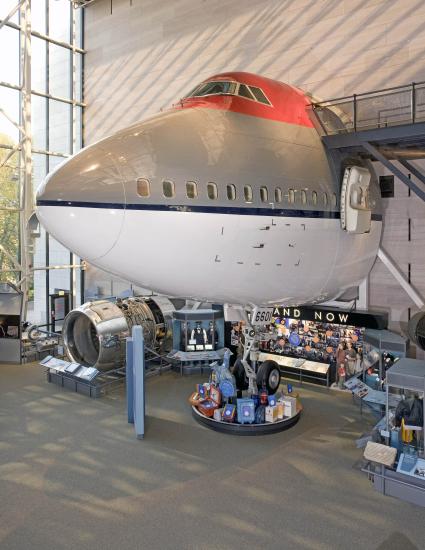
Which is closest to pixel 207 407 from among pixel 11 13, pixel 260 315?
pixel 260 315

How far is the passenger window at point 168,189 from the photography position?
23.5 ft

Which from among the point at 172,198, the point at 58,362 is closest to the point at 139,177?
the point at 172,198

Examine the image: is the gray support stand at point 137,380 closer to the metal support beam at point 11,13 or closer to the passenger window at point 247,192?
the passenger window at point 247,192

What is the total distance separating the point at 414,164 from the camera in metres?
13.7

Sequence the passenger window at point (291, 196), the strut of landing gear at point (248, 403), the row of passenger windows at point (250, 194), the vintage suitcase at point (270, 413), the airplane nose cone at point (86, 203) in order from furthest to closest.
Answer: the vintage suitcase at point (270, 413) < the strut of landing gear at point (248, 403) < the passenger window at point (291, 196) < the row of passenger windows at point (250, 194) < the airplane nose cone at point (86, 203)

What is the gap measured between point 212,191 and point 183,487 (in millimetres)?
5048

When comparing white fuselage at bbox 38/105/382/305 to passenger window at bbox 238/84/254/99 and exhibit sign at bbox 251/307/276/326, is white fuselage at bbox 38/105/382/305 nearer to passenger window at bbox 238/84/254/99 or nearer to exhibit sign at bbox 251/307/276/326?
passenger window at bbox 238/84/254/99

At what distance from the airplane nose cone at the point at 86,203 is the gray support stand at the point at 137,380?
3724mm

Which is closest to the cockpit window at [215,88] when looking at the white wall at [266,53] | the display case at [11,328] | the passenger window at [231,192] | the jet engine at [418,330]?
the passenger window at [231,192]

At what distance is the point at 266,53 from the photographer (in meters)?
17.0

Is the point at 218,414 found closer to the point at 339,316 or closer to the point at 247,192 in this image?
the point at 339,316

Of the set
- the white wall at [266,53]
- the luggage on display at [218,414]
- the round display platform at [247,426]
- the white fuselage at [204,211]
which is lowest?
the round display platform at [247,426]

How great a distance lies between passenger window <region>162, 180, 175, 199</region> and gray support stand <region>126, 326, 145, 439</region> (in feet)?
13.4

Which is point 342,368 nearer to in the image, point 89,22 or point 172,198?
point 172,198
